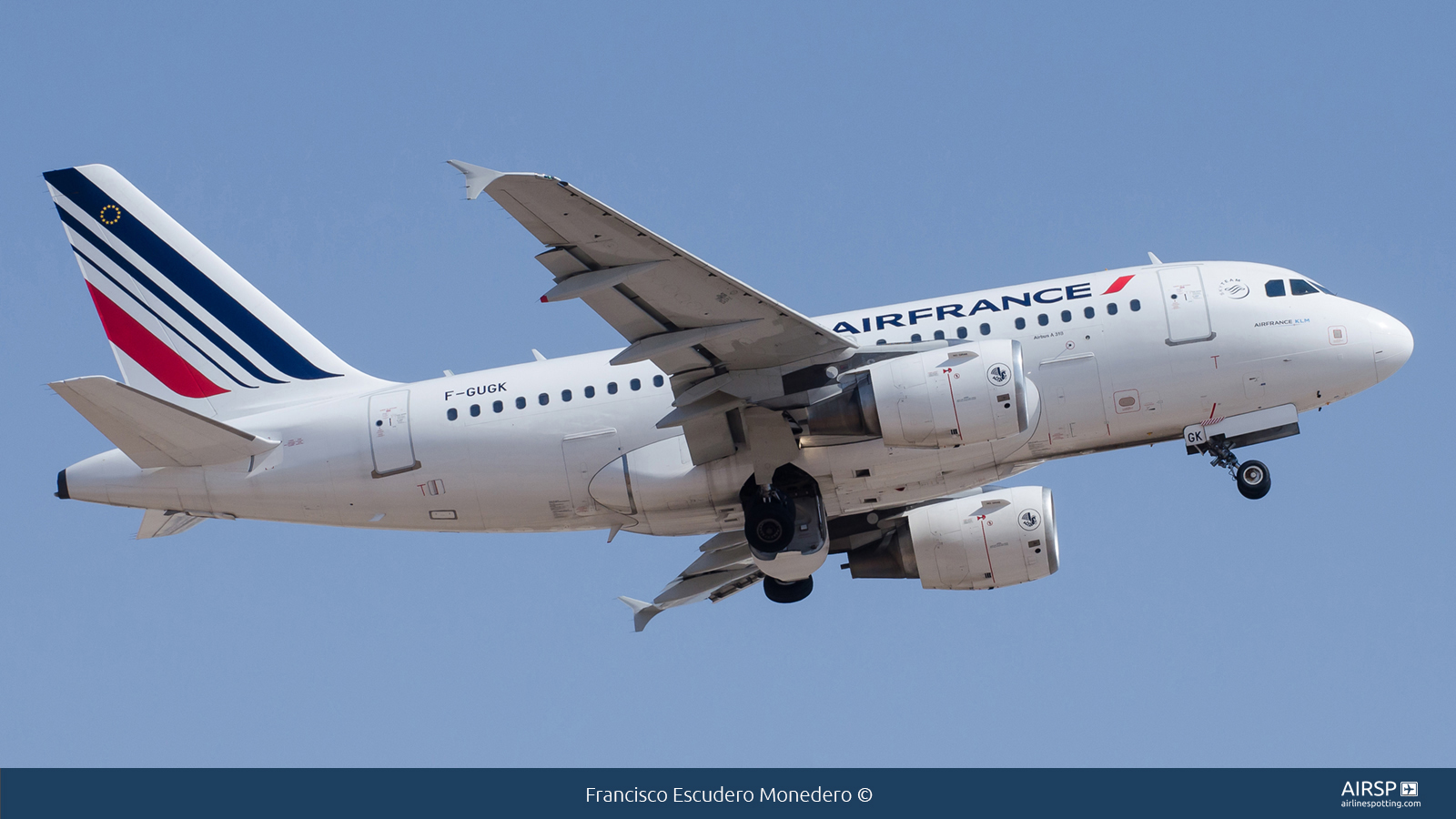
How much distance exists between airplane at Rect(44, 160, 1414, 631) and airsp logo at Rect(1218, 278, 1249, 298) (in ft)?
0.21

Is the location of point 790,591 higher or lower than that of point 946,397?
lower

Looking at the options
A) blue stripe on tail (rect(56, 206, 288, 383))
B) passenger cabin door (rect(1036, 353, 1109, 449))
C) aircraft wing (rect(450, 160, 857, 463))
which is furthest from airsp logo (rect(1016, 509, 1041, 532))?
blue stripe on tail (rect(56, 206, 288, 383))

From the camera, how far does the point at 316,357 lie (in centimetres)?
3391

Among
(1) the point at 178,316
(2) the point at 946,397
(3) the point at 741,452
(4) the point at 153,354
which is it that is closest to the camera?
(2) the point at 946,397

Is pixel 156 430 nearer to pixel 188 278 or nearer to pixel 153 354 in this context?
pixel 153 354

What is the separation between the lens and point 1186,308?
29.7 metres

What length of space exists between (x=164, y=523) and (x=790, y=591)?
1357cm

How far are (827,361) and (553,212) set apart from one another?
6598mm

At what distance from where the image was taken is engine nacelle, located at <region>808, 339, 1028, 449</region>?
27.6m

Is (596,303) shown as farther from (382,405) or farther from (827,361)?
(382,405)

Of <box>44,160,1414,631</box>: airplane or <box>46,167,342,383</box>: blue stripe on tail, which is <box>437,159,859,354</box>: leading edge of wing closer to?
<box>44,160,1414,631</box>: airplane

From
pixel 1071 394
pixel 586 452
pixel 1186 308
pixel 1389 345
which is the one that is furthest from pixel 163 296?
pixel 1389 345

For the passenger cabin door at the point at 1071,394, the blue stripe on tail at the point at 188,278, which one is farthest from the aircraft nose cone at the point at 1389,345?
the blue stripe on tail at the point at 188,278

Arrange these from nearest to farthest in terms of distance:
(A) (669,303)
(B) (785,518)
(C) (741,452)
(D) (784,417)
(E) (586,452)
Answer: (A) (669,303) → (D) (784,417) → (B) (785,518) → (C) (741,452) → (E) (586,452)
